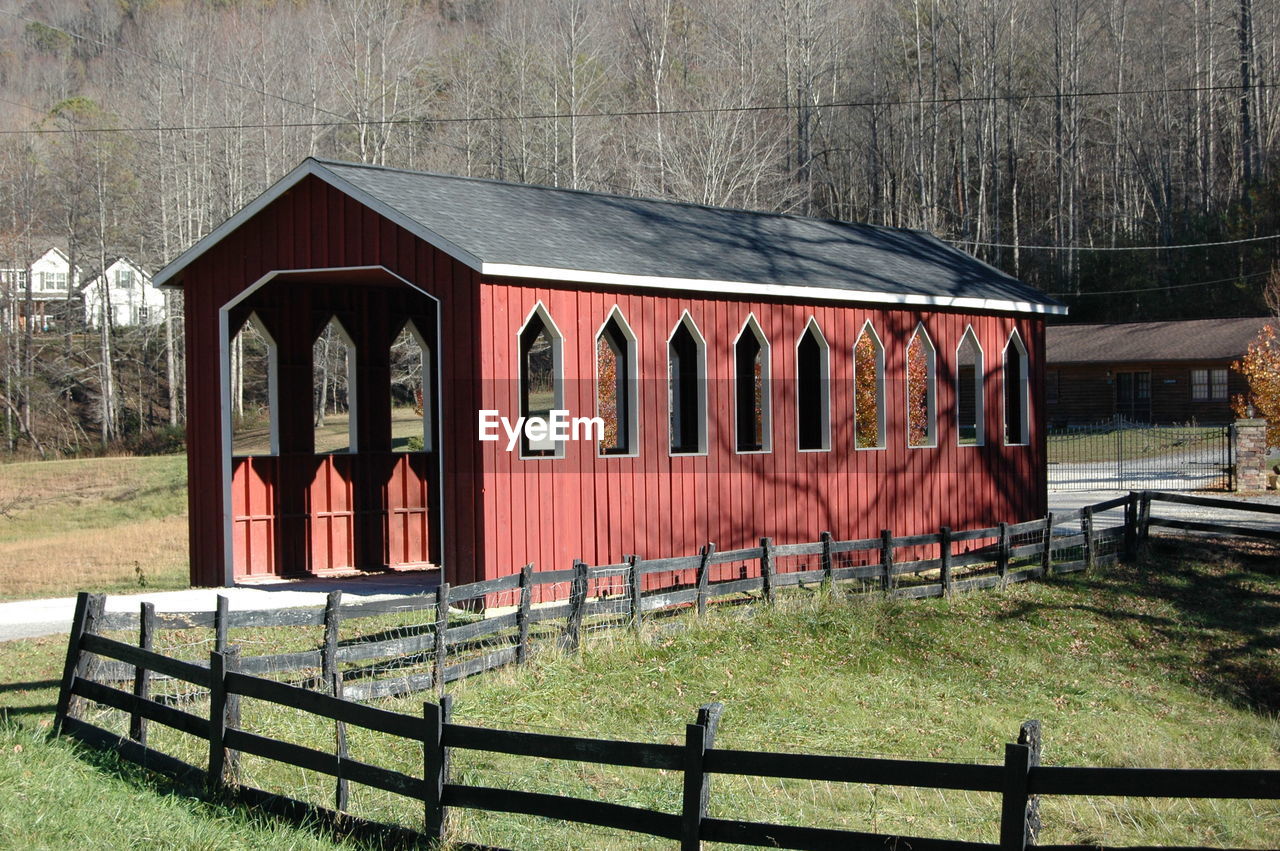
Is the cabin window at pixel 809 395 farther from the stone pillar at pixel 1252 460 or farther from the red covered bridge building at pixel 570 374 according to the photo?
the stone pillar at pixel 1252 460

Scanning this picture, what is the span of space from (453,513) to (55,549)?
17666mm

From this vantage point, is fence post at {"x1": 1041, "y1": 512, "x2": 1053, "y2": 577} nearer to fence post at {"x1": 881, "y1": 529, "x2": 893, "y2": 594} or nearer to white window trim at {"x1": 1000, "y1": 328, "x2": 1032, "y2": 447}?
white window trim at {"x1": 1000, "y1": 328, "x2": 1032, "y2": 447}

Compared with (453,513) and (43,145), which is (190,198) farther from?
(453,513)

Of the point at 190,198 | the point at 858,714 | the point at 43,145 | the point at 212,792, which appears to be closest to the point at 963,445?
the point at 858,714

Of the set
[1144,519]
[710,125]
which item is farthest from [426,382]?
[710,125]

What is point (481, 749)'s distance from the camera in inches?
276

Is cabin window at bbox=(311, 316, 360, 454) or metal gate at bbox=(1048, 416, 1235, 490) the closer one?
metal gate at bbox=(1048, 416, 1235, 490)

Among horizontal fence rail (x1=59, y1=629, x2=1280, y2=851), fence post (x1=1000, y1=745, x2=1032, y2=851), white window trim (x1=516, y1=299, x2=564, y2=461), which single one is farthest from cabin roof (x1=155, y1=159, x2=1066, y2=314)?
fence post (x1=1000, y1=745, x2=1032, y2=851)

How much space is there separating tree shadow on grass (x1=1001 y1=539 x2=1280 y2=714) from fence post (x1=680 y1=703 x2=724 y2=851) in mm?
9238

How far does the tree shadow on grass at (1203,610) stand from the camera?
569 inches

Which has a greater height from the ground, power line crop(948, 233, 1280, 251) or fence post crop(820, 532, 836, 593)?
power line crop(948, 233, 1280, 251)

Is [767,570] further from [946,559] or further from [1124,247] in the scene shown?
[1124,247]

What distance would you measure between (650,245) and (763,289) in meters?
1.56

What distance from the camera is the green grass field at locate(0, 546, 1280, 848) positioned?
8180mm
